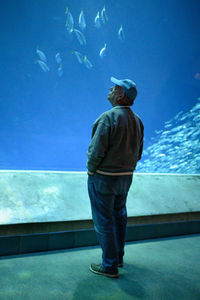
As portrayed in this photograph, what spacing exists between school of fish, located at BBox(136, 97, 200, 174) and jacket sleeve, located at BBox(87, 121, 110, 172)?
351 inches

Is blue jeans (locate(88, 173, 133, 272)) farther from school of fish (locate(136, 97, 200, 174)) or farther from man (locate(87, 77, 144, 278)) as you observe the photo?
school of fish (locate(136, 97, 200, 174))

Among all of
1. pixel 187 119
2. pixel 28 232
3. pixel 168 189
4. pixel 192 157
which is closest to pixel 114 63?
pixel 187 119

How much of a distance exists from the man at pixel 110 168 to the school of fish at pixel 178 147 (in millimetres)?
8797

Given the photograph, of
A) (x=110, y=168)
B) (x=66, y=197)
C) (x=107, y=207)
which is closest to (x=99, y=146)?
(x=110, y=168)

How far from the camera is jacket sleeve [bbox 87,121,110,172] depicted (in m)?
1.42

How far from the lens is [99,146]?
1420mm

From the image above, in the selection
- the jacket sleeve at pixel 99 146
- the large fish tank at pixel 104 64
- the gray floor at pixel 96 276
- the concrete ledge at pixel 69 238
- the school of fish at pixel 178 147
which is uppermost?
the large fish tank at pixel 104 64

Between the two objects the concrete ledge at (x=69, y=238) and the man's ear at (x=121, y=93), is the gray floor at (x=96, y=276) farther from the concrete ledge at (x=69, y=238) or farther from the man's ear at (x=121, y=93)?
the man's ear at (x=121, y=93)

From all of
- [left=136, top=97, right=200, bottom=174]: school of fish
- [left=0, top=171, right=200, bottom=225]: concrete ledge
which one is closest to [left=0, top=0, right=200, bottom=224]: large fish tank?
[left=136, top=97, right=200, bottom=174]: school of fish

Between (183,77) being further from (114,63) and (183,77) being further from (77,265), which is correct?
(77,265)

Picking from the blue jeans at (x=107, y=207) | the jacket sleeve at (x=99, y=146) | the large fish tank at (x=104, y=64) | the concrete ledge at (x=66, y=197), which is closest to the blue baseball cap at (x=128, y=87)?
the jacket sleeve at (x=99, y=146)

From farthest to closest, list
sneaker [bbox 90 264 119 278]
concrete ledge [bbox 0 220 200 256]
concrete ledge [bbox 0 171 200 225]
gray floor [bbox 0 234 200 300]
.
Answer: concrete ledge [bbox 0 171 200 225] < concrete ledge [bbox 0 220 200 256] < sneaker [bbox 90 264 119 278] < gray floor [bbox 0 234 200 300]

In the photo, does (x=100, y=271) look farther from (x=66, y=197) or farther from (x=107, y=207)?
(x=66, y=197)

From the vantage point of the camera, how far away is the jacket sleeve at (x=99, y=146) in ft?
4.67
